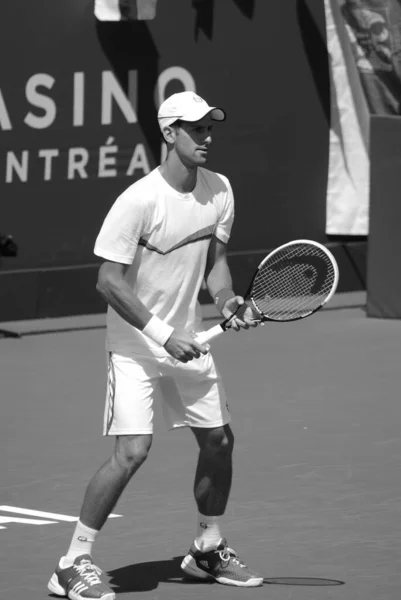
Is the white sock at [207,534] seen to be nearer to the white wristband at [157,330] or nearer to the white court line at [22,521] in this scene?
the white wristband at [157,330]

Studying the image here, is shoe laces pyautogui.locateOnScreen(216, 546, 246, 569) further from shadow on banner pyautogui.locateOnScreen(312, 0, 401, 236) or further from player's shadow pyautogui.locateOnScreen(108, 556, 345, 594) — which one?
shadow on banner pyautogui.locateOnScreen(312, 0, 401, 236)

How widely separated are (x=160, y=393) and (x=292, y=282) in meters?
0.88

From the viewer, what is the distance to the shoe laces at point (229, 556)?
22.2 ft

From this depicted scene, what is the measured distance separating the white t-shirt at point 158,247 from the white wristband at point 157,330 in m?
0.14

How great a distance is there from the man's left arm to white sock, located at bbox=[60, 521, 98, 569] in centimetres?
102

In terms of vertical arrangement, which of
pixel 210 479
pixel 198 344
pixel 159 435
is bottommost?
pixel 159 435

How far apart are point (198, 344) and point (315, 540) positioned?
1.32 metres

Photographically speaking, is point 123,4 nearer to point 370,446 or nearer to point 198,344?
point 370,446

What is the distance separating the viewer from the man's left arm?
6802mm

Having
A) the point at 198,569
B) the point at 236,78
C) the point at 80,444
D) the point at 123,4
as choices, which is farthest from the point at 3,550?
the point at 236,78

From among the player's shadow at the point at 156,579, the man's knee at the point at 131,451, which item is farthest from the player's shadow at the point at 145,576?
the man's knee at the point at 131,451

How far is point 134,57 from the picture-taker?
48.7ft

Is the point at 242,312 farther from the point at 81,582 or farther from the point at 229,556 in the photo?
the point at 81,582

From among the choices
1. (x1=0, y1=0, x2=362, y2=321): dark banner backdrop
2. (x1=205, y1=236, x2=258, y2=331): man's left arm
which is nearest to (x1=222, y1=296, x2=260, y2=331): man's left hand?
(x1=205, y1=236, x2=258, y2=331): man's left arm
